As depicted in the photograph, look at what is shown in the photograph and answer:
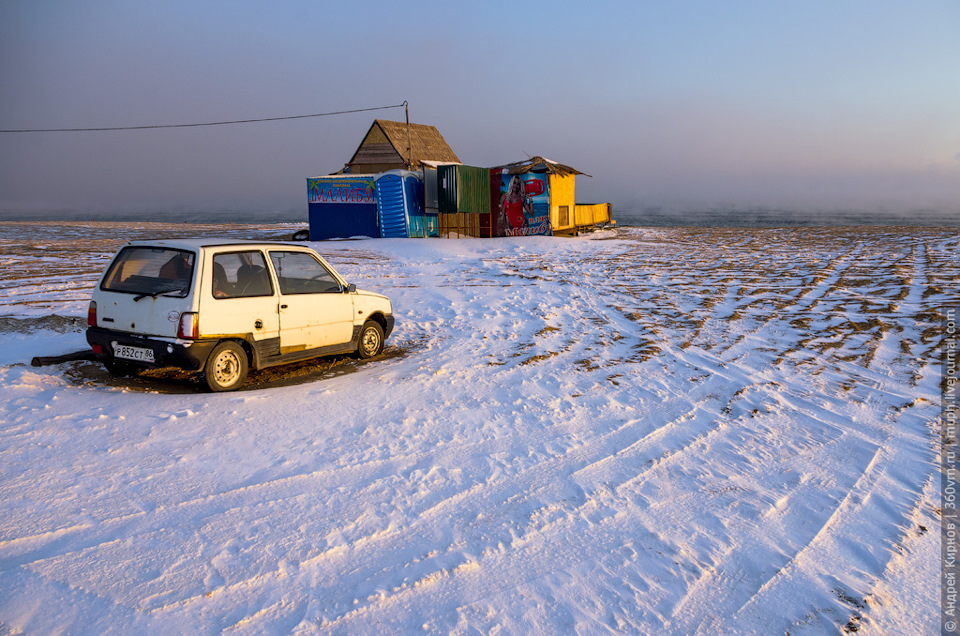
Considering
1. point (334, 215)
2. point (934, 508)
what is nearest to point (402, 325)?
point (934, 508)

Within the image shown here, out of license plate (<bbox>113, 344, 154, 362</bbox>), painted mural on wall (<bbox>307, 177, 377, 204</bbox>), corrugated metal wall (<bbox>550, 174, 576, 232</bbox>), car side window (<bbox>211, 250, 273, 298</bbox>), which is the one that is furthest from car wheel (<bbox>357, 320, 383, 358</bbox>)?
corrugated metal wall (<bbox>550, 174, 576, 232</bbox>)

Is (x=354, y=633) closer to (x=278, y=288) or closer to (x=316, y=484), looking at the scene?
(x=316, y=484)

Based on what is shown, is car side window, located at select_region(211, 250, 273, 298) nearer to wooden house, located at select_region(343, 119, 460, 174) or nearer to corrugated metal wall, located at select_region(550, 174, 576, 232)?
corrugated metal wall, located at select_region(550, 174, 576, 232)

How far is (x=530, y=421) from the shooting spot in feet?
19.9

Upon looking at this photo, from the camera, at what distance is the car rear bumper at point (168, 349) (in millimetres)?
6438

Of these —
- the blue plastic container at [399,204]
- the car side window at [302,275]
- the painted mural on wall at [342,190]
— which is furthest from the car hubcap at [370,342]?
the painted mural on wall at [342,190]

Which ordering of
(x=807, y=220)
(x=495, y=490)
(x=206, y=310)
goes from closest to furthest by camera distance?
(x=495, y=490)
(x=206, y=310)
(x=807, y=220)

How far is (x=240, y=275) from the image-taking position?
7070mm

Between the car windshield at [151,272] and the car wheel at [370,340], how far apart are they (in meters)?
2.44

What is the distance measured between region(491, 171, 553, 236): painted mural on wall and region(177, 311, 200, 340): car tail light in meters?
22.9

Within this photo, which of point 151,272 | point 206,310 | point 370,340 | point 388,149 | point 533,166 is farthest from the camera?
point 388,149

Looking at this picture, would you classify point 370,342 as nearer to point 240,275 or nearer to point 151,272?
point 240,275

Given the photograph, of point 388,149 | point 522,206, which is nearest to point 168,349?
point 522,206

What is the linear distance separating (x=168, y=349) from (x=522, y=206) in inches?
910
